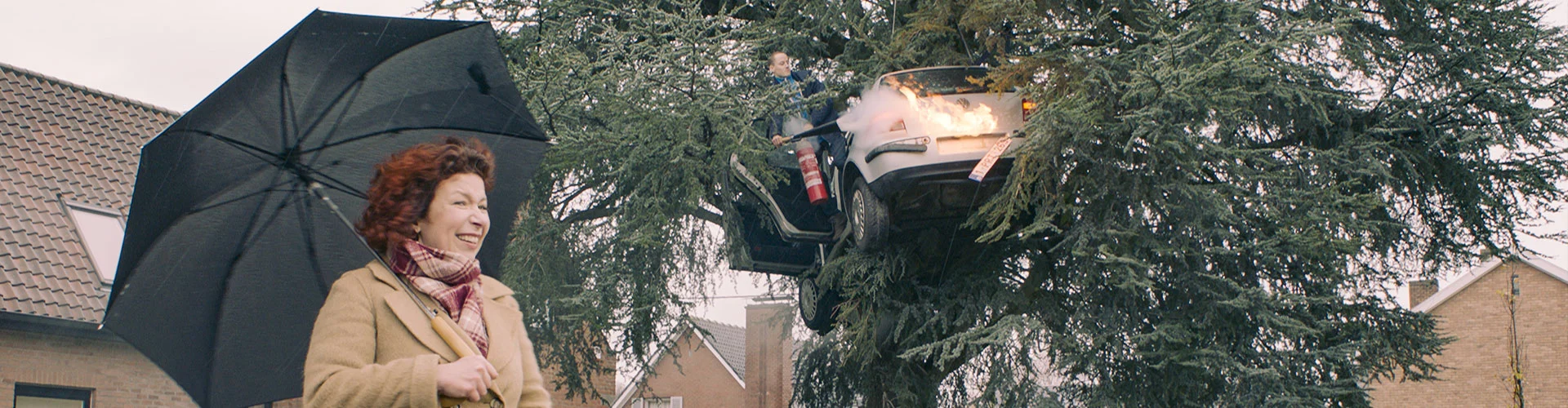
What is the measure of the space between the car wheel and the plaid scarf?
35.0 ft

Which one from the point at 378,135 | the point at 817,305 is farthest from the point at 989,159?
the point at 378,135

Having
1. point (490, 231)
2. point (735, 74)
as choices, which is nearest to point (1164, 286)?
point (735, 74)

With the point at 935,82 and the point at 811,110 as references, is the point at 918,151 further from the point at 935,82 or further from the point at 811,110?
the point at 811,110

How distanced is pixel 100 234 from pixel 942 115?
1141cm

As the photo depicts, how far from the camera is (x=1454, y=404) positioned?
30.0 m

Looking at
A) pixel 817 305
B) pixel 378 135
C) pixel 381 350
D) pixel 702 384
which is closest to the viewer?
pixel 381 350

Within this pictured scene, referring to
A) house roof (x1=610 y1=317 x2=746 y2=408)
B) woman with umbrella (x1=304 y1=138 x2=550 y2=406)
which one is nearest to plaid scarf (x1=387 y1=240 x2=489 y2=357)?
woman with umbrella (x1=304 y1=138 x2=550 y2=406)

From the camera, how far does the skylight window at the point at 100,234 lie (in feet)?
51.9

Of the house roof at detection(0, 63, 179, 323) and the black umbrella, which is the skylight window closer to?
the house roof at detection(0, 63, 179, 323)

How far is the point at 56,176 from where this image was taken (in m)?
16.6

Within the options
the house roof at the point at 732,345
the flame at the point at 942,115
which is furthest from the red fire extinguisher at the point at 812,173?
the house roof at the point at 732,345

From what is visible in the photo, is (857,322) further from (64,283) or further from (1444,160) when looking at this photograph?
(64,283)

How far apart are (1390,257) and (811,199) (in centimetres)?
630

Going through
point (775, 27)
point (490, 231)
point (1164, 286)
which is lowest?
point (490, 231)
